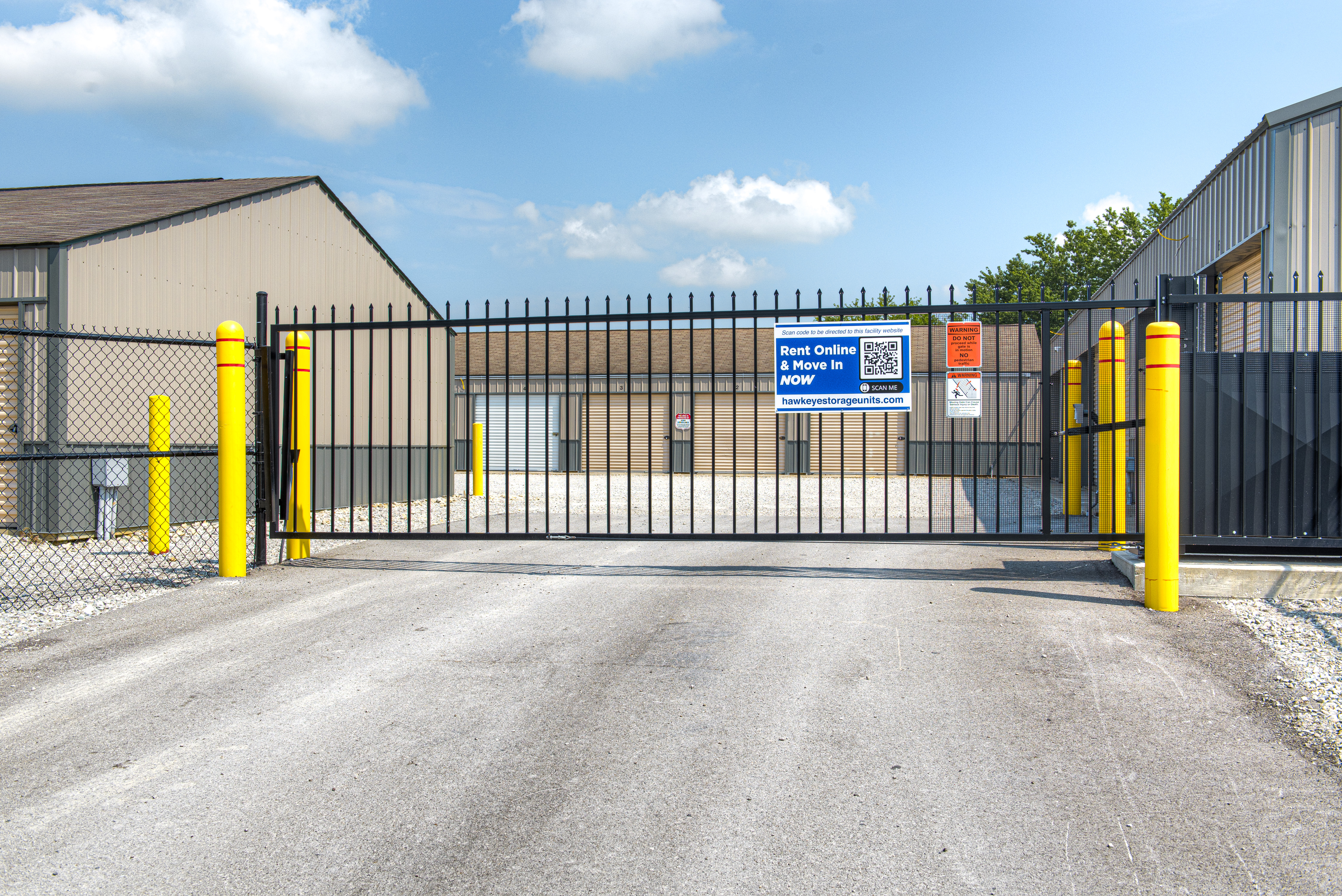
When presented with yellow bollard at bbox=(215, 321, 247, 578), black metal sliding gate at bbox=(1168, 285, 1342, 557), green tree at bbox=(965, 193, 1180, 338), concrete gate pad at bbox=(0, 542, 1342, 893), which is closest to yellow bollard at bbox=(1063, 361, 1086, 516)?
black metal sliding gate at bbox=(1168, 285, 1342, 557)

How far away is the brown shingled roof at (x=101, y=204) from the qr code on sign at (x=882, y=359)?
9.23 m

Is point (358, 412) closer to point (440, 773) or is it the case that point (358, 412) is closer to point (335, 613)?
point (335, 613)

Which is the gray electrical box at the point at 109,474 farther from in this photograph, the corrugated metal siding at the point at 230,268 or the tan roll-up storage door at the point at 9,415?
the corrugated metal siding at the point at 230,268

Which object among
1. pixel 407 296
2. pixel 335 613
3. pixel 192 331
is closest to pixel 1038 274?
pixel 407 296

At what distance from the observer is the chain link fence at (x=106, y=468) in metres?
8.41

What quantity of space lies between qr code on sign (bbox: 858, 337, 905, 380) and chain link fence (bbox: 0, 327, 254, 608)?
5275mm

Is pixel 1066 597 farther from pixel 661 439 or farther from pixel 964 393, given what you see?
pixel 661 439

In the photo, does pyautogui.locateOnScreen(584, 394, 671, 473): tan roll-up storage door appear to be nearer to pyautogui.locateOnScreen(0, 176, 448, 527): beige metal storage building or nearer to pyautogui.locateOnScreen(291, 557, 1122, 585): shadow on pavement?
pyautogui.locateOnScreen(0, 176, 448, 527): beige metal storage building

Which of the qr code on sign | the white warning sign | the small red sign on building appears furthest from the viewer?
the qr code on sign

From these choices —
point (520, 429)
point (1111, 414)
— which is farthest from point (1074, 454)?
point (520, 429)

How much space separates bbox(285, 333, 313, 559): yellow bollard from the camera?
7.69 meters

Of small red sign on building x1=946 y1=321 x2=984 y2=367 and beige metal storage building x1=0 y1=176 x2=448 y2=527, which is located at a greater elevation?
beige metal storage building x1=0 y1=176 x2=448 y2=527

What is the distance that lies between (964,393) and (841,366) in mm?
954

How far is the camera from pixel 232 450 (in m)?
7.15
